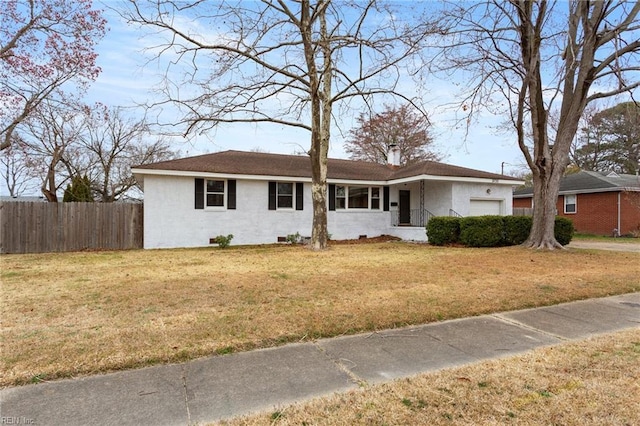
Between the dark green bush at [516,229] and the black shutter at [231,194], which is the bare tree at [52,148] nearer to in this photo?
the black shutter at [231,194]

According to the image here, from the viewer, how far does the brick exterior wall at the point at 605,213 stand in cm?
2100

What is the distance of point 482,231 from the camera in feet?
Result: 44.0

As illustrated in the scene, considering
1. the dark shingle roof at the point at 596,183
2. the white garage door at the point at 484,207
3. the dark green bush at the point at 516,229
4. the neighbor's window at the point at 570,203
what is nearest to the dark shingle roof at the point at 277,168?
the white garage door at the point at 484,207

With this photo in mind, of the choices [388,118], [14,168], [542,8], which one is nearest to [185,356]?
[542,8]

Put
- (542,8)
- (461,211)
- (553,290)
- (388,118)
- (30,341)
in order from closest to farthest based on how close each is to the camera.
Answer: (30,341)
(553,290)
(542,8)
(461,211)
(388,118)

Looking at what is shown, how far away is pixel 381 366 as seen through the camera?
3178mm

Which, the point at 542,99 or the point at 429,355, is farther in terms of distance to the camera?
the point at 542,99

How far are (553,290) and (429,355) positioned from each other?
13.1 feet

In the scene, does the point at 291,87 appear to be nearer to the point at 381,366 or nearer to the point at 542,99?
the point at 542,99

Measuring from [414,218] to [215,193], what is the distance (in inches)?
398

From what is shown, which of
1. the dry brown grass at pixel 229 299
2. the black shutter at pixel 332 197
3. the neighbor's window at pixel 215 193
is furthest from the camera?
the black shutter at pixel 332 197

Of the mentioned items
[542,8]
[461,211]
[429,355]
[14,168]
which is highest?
[542,8]

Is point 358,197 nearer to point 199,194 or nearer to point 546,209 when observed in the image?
point 199,194

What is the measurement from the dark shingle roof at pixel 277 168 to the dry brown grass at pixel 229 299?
5.28 meters
